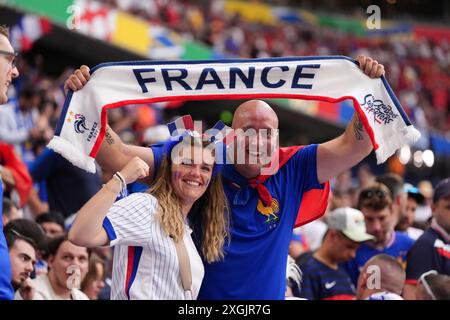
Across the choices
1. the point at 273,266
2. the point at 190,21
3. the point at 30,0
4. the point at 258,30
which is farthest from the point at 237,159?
the point at 258,30

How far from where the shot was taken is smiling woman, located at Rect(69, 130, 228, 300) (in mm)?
3352

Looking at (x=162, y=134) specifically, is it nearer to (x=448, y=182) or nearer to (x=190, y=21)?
(x=448, y=182)

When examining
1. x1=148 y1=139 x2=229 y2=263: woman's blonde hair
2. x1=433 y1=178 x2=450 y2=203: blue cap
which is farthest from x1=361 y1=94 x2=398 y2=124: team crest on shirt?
x1=433 y1=178 x2=450 y2=203: blue cap

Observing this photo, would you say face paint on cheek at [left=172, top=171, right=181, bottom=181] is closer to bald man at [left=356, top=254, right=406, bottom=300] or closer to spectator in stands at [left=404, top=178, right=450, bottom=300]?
bald man at [left=356, top=254, right=406, bottom=300]

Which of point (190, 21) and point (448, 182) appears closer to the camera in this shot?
point (448, 182)

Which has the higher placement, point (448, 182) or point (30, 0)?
point (30, 0)

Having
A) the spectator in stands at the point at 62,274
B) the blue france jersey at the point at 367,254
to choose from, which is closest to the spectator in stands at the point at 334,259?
the blue france jersey at the point at 367,254

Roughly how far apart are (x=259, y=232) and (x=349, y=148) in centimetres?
59

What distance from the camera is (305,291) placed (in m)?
5.68

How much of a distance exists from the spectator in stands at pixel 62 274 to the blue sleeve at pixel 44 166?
5.31ft

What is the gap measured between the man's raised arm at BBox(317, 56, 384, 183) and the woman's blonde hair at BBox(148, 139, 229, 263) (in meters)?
0.54

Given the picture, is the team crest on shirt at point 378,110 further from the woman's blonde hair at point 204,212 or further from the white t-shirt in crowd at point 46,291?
the white t-shirt in crowd at point 46,291

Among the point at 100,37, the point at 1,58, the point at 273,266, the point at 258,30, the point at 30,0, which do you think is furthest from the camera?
the point at 258,30

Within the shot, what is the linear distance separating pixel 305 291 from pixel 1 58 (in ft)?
9.33
